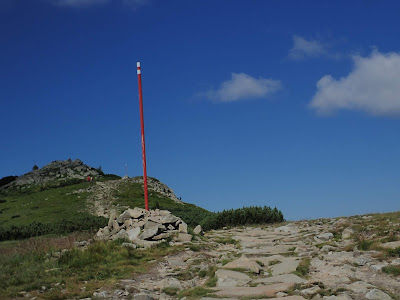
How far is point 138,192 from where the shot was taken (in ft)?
142

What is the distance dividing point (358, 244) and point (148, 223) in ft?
24.4

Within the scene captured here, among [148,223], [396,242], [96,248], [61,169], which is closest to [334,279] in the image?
[396,242]

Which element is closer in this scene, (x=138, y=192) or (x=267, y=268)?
(x=267, y=268)

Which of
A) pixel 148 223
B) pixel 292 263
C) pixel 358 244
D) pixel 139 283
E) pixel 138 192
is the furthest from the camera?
pixel 138 192

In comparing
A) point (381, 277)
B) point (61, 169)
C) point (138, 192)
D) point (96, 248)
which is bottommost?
point (381, 277)

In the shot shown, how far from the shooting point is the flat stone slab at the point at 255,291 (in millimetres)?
8308

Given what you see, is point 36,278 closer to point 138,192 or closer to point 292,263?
point 292,263

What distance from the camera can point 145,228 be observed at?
16.0 metres

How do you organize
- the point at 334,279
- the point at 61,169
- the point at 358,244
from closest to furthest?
the point at 334,279
the point at 358,244
the point at 61,169

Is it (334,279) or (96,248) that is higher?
(96,248)

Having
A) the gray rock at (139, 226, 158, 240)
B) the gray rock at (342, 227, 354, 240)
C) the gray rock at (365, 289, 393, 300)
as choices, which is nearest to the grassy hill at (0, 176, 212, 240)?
the gray rock at (139, 226, 158, 240)

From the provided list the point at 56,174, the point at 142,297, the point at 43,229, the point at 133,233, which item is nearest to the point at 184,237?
the point at 133,233

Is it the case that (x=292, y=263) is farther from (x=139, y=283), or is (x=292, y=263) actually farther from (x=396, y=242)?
(x=139, y=283)

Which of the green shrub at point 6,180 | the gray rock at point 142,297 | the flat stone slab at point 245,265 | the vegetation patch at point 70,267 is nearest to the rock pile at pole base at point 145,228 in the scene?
the vegetation patch at point 70,267
